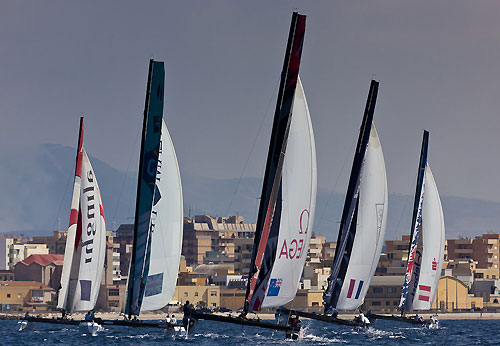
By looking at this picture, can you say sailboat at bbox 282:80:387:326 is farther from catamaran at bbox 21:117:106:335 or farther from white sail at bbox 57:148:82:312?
white sail at bbox 57:148:82:312

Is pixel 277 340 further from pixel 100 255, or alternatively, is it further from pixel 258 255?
pixel 100 255

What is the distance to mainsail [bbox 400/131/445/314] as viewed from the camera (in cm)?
9138

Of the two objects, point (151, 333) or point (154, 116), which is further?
point (151, 333)

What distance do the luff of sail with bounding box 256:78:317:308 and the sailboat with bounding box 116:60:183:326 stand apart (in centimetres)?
1186

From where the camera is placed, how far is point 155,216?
66.1 metres

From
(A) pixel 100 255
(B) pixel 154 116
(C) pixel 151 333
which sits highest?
(B) pixel 154 116

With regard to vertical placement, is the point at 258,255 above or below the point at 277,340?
above

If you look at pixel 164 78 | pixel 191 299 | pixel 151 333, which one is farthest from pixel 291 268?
pixel 191 299

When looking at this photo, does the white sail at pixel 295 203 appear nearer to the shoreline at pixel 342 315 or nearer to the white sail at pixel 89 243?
the white sail at pixel 89 243

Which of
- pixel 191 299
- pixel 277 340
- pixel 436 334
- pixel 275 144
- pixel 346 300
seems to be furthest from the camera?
pixel 191 299

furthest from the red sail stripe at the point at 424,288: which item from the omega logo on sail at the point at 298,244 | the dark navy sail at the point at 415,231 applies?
the omega logo on sail at the point at 298,244

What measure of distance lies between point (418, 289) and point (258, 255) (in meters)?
41.5

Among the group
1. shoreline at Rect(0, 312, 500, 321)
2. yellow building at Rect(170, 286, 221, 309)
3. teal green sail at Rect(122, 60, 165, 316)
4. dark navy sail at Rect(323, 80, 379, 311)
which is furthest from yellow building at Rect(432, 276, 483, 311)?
teal green sail at Rect(122, 60, 165, 316)

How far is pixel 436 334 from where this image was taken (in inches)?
3499
